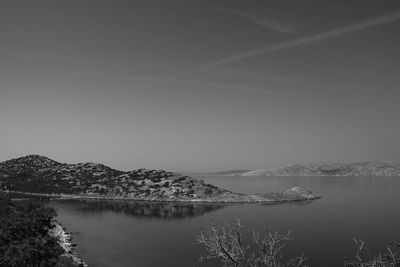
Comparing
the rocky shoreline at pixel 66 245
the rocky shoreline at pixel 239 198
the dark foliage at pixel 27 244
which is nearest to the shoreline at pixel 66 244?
the rocky shoreline at pixel 66 245

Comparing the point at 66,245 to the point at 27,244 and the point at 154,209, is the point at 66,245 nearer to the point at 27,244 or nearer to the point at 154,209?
the point at 27,244

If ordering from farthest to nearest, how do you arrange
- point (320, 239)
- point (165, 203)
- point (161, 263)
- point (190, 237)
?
point (165, 203)
point (190, 237)
point (320, 239)
point (161, 263)

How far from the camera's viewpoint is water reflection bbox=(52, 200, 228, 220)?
134 metres

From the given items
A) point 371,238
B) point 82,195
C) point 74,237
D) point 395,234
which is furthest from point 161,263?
point 82,195

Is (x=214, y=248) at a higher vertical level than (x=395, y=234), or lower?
higher

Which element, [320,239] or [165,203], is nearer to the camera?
[320,239]

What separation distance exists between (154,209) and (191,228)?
1892 inches

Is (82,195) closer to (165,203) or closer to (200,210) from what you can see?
(165,203)

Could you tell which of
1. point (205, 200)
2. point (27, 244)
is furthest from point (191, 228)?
point (205, 200)

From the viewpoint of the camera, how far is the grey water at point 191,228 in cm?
7100

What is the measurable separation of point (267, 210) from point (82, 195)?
351 feet

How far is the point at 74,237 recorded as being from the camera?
88938 millimetres

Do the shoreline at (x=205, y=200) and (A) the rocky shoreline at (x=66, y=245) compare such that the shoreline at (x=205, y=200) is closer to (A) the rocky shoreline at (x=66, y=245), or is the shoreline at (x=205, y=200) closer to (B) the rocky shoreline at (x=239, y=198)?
(B) the rocky shoreline at (x=239, y=198)

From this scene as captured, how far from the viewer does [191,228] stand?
105625 millimetres
